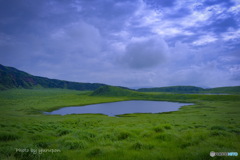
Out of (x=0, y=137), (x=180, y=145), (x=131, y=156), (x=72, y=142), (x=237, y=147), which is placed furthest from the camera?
(x=0, y=137)

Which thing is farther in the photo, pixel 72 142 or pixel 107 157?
pixel 72 142

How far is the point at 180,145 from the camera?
26.5 feet

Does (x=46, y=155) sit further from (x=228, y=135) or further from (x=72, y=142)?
(x=228, y=135)

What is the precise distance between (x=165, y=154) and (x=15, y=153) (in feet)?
24.1

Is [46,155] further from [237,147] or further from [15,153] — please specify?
[237,147]

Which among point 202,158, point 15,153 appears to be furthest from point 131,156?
point 15,153

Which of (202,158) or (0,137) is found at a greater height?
(202,158)

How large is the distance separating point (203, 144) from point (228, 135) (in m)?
3.66

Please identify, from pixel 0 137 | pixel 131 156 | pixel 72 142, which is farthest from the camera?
pixel 0 137

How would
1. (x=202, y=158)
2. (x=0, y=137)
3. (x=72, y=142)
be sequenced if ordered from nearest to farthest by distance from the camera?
1. (x=202, y=158)
2. (x=72, y=142)
3. (x=0, y=137)

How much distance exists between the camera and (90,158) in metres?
6.45

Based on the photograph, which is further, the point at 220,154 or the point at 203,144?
the point at 203,144

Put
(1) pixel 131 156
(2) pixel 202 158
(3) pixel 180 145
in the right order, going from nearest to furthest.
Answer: (2) pixel 202 158 < (1) pixel 131 156 < (3) pixel 180 145

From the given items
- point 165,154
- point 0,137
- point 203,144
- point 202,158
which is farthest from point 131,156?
point 0,137
